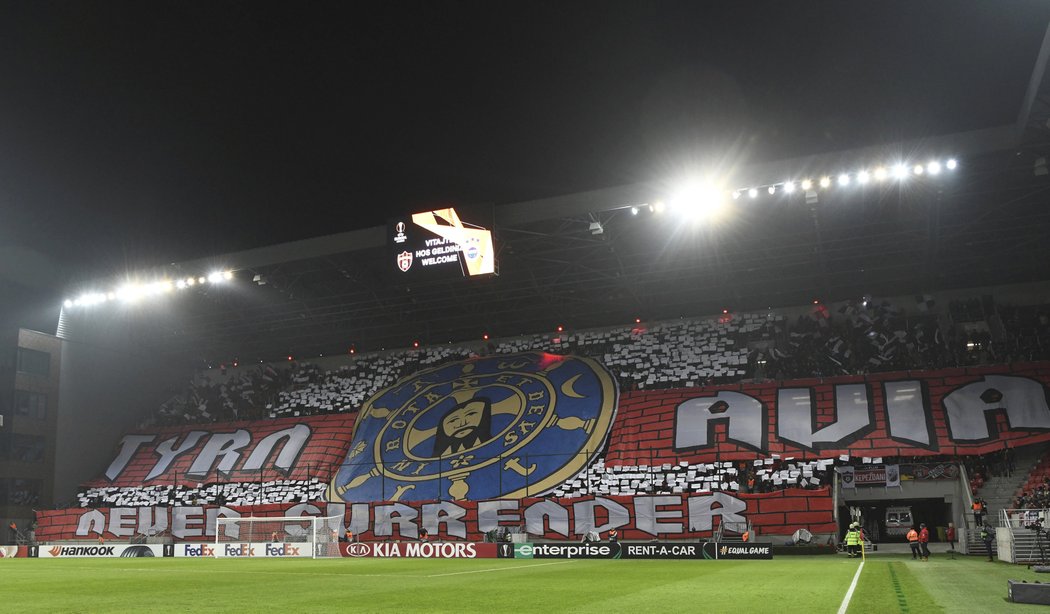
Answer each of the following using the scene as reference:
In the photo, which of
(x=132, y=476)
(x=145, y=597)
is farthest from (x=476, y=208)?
(x=132, y=476)

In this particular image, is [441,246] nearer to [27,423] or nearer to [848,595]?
[848,595]

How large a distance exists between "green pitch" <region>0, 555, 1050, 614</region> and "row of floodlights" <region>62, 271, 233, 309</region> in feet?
60.7

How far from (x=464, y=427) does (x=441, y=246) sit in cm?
1320

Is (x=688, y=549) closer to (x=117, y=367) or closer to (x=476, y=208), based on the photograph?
(x=476, y=208)

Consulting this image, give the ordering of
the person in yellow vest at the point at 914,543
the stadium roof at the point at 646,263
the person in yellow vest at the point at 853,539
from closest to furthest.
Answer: the person in yellow vest at the point at 914,543 → the person in yellow vest at the point at 853,539 → the stadium roof at the point at 646,263

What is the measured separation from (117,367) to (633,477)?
31.7 metres

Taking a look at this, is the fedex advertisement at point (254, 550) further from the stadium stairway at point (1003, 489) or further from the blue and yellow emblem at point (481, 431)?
the stadium stairway at point (1003, 489)

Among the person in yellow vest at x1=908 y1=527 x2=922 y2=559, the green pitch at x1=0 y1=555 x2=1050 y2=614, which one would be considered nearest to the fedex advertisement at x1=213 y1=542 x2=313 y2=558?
the green pitch at x1=0 y1=555 x2=1050 y2=614

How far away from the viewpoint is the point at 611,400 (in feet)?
126

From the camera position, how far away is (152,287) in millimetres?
37406

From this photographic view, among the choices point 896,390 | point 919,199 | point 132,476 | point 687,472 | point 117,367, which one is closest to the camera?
point 919,199

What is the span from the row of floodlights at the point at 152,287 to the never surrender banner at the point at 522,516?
1010 centimetres

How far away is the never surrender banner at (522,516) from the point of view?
2869 centimetres

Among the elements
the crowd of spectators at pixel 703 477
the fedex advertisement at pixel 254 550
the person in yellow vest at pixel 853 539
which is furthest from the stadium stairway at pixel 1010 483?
the fedex advertisement at pixel 254 550
